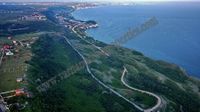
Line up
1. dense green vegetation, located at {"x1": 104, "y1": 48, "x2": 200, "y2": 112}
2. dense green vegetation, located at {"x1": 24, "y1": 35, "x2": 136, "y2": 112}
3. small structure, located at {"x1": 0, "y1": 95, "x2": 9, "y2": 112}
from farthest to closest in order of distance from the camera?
dense green vegetation, located at {"x1": 104, "y1": 48, "x2": 200, "y2": 112}
dense green vegetation, located at {"x1": 24, "y1": 35, "x2": 136, "y2": 112}
small structure, located at {"x1": 0, "y1": 95, "x2": 9, "y2": 112}

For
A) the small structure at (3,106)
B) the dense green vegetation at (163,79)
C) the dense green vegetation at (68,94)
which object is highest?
the small structure at (3,106)

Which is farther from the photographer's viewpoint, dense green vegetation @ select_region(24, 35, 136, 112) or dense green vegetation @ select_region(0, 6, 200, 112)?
dense green vegetation @ select_region(0, 6, 200, 112)

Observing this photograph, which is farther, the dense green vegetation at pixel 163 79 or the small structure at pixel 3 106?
the dense green vegetation at pixel 163 79

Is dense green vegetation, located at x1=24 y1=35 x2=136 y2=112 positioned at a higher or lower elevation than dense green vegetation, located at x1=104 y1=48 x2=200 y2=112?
higher

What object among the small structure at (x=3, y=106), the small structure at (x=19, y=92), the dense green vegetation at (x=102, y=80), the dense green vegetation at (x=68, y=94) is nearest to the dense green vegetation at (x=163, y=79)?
the dense green vegetation at (x=102, y=80)

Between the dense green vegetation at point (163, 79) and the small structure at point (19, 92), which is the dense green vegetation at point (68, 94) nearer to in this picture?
the small structure at point (19, 92)

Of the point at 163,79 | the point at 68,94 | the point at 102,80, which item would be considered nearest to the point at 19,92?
the point at 68,94

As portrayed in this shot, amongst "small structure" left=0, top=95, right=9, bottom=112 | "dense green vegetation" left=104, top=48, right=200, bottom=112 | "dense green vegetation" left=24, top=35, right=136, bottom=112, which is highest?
"small structure" left=0, top=95, right=9, bottom=112

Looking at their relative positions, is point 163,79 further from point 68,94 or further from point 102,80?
point 68,94

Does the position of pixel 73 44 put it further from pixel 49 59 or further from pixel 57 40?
pixel 49 59

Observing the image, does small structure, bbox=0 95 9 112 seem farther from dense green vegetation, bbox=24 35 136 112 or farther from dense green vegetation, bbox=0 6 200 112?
dense green vegetation, bbox=24 35 136 112

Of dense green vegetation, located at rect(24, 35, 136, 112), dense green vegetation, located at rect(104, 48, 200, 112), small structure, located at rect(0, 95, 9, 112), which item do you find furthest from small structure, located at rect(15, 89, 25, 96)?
dense green vegetation, located at rect(104, 48, 200, 112)
